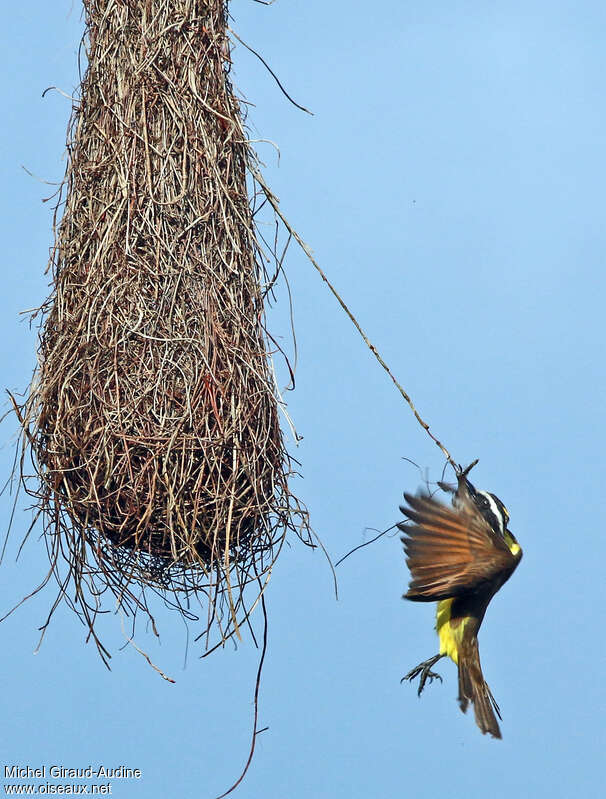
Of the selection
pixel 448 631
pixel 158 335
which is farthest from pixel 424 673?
pixel 158 335

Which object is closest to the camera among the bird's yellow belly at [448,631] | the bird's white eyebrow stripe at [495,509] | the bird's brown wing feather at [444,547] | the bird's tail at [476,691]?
the bird's brown wing feather at [444,547]

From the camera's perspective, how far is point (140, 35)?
131 inches

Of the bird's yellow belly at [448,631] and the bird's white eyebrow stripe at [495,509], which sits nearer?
the bird's white eyebrow stripe at [495,509]

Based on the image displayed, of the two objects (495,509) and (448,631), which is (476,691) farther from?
(495,509)

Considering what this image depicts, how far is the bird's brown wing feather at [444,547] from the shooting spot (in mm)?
3133

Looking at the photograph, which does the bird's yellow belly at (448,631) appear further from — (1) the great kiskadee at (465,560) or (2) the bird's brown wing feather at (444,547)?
(2) the bird's brown wing feather at (444,547)

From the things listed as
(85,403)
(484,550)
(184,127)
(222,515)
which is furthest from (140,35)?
(484,550)

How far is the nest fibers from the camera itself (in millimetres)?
3229

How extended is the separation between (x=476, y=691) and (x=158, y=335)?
110cm

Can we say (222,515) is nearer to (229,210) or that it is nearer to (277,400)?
(277,400)

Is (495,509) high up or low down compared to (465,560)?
up

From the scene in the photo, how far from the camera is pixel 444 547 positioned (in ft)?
10.4

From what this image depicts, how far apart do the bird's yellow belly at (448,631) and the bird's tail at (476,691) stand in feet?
0.08

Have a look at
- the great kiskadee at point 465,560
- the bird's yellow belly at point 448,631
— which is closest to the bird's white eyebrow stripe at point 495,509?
the great kiskadee at point 465,560
